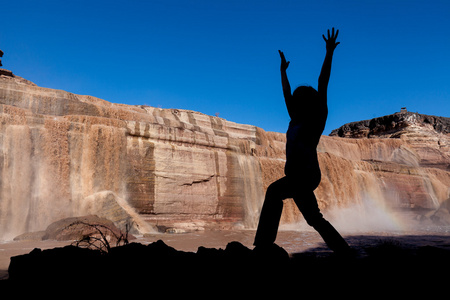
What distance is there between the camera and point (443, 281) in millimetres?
2287

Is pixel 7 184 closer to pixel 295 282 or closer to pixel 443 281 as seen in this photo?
pixel 295 282

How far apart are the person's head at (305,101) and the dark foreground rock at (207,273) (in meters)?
1.10

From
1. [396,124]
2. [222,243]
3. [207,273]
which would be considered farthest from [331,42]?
[396,124]

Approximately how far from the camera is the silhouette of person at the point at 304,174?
2727 mm

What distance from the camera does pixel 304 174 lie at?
8.95 ft

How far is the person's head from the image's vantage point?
111 inches

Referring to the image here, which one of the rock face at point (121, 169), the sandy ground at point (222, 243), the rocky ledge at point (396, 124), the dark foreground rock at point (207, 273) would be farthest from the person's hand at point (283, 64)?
the rocky ledge at point (396, 124)

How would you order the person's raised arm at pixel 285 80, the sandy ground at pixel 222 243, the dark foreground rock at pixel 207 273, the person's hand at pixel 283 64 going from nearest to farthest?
the dark foreground rock at pixel 207 273, the person's raised arm at pixel 285 80, the person's hand at pixel 283 64, the sandy ground at pixel 222 243

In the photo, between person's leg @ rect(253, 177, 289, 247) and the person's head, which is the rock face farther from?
the person's head

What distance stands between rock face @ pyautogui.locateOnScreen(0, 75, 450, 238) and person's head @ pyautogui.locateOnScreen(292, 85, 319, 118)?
24.8ft

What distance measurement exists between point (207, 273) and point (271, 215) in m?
0.75

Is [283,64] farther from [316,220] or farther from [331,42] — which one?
[316,220]

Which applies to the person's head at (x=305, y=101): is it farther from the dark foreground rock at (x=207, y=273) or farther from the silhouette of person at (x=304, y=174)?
the dark foreground rock at (x=207, y=273)

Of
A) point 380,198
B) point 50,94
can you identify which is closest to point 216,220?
point 50,94
